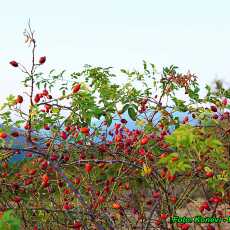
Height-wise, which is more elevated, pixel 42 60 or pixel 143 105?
pixel 42 60

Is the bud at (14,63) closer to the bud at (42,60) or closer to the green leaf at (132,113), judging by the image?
the bud at (42,60)

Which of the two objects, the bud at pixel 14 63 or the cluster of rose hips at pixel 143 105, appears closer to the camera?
the bud at pixel 14 63

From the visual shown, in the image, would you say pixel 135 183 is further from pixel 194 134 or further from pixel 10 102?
pixel 194 134

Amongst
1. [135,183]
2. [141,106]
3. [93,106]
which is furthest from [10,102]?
[135,183]

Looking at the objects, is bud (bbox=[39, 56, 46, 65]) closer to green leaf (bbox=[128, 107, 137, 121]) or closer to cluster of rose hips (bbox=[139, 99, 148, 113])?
green leaf (bbox=[128, 107, 137, 121])

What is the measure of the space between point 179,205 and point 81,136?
1253mm

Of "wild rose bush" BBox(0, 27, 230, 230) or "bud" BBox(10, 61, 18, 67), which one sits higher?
"bud" BBox(10, 61, 18, 67)

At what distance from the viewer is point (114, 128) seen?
5059 mm

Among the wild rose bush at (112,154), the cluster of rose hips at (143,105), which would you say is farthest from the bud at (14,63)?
the cluster of rose hips at (143,105)

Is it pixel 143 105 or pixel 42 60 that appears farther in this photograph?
pixel 143 105

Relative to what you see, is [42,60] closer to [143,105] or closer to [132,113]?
[132,113]

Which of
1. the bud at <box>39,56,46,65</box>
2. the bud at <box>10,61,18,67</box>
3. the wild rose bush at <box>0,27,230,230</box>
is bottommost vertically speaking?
the wild rose bush at <box>0,27,230,230</box>

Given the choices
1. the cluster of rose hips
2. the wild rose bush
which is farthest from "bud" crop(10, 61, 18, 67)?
the cluster of rose hips

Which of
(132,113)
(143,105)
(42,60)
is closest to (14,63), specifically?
(42,60)
